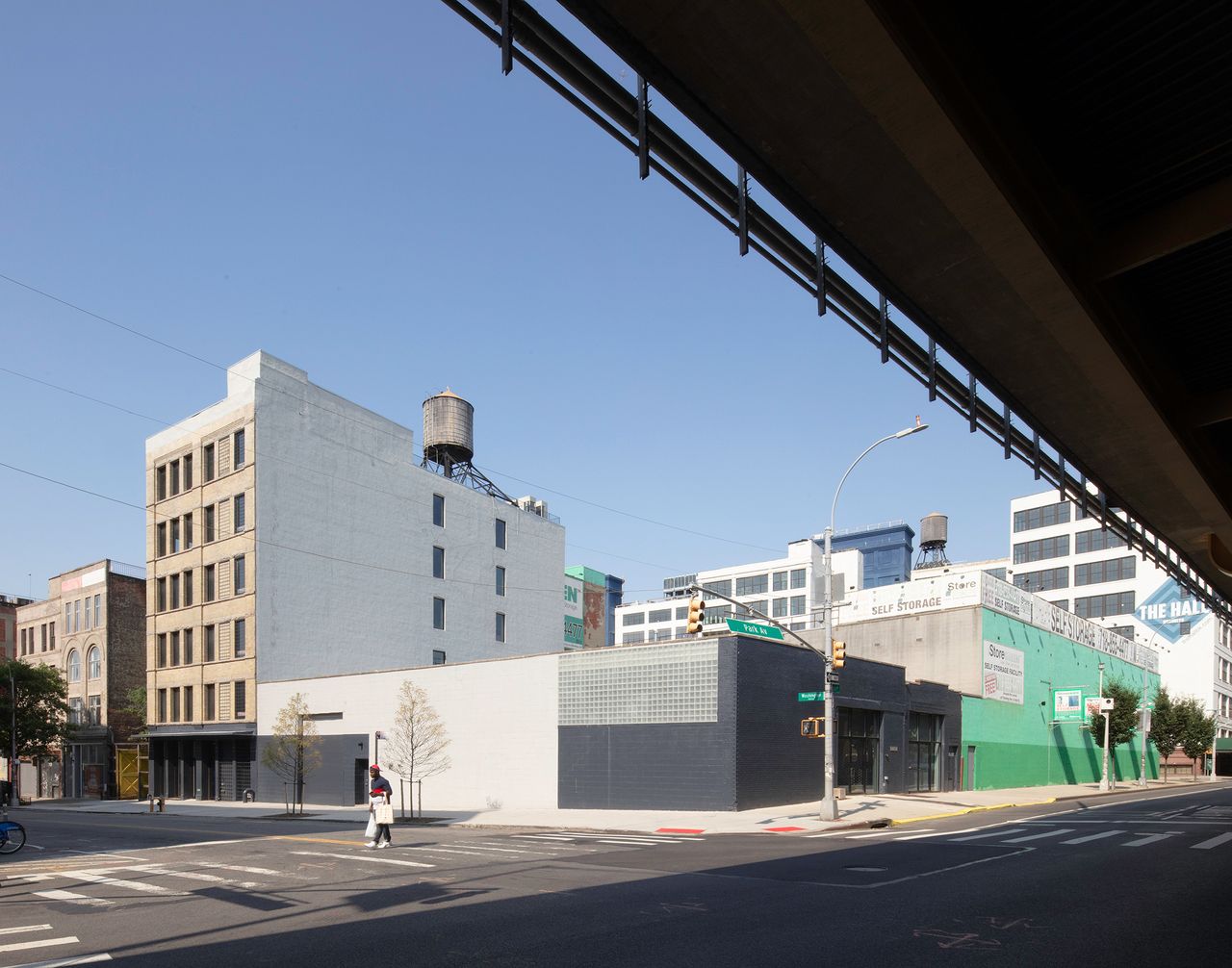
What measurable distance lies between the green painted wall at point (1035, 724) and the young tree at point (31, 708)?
54261mm

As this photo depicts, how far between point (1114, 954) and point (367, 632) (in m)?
47.5

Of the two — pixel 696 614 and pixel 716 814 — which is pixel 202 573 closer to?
pixel 716 814

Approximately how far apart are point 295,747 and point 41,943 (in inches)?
1262

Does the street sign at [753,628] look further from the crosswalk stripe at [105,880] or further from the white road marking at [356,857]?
the crosswalk stripe at [105,880]

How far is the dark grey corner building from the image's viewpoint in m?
31.9

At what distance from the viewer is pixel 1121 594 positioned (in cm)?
9188

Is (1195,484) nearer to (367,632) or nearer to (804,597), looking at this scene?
(367,632)

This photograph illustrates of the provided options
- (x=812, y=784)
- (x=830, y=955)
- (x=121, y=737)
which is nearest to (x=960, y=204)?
(x=830, y=955)

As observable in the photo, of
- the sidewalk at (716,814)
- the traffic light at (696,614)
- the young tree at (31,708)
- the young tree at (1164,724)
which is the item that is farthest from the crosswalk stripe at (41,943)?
the young tree at (1164,724)

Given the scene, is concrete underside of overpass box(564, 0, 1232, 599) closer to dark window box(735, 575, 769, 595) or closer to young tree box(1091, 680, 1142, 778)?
young tree box(1091, 680, 1142, 778)

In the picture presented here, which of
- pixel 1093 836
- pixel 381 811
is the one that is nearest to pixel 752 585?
pixel 1093 836

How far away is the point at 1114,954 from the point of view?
31.2 ft

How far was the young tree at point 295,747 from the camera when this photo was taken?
131 feet

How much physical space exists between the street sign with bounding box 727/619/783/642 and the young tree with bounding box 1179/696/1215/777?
5803 cm
